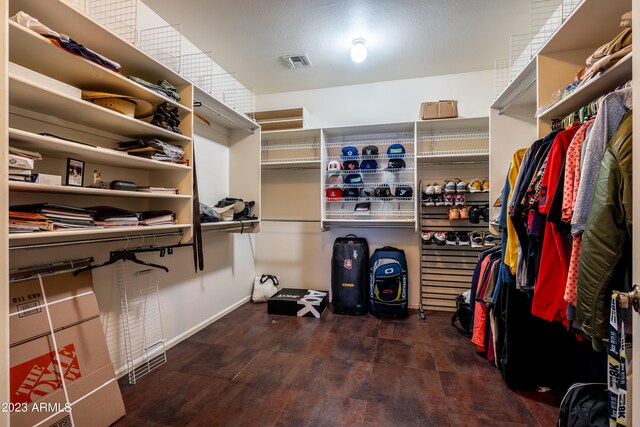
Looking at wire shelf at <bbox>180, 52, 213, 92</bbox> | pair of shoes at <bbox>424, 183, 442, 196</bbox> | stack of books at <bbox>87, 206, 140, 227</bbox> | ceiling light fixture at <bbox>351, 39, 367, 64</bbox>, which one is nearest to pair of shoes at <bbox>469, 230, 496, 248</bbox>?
pair of shoes at <bbox>424, 183, 442, 196</bbox>

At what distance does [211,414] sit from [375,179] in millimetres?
2687

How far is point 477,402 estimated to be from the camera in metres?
1.73

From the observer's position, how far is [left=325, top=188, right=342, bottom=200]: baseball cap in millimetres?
3340

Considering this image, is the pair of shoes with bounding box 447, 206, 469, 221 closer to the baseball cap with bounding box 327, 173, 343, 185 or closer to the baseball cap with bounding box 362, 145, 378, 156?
the baseball cap with bounding box 362, 145, 378, 156

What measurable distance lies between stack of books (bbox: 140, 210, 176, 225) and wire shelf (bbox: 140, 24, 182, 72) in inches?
45.3

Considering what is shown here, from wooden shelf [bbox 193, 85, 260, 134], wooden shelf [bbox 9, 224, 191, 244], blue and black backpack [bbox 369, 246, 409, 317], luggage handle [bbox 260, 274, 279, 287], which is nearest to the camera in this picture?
wooden shelf [bbox 9, 224, 191, 244]

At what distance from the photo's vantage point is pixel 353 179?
10.8 feet

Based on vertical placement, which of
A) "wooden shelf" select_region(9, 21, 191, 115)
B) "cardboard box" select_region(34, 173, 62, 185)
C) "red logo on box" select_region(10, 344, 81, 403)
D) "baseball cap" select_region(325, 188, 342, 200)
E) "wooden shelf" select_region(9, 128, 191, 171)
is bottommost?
"red logo on box" select_region(10, 344, 81, 403)

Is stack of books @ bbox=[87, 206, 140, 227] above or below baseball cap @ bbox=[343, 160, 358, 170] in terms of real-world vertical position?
below

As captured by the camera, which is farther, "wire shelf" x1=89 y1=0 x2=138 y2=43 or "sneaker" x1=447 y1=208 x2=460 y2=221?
"sneaker" x1=447 y1=208 x2=460 y2=221

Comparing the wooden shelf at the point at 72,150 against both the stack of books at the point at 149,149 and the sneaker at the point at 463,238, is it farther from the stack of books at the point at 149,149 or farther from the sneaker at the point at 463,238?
the sneaker at the point at 463,238

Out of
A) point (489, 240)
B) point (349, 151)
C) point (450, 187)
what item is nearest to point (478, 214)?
point (489, 240)

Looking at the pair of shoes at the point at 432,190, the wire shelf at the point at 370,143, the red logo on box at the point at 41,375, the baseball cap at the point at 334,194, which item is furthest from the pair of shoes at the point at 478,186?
the red logo on box at the point at 41,375

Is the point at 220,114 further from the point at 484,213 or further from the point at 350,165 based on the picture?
the point at 484,213
